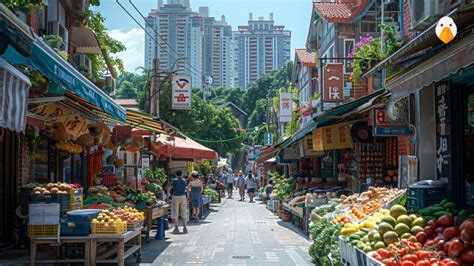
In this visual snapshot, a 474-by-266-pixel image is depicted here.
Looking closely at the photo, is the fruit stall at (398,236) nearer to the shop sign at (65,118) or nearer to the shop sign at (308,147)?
the shop sign at (65,118)

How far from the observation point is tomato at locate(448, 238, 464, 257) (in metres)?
5.66

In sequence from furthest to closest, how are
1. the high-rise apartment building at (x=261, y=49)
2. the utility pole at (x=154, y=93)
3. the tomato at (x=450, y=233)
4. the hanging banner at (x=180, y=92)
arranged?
1. the high-rise apartment building at (x=261, y=49)
2. the hanging banner at (x=180, y=92)
3. the utility pole at (x=154, y=93)
4. the tomato at (x=450, y=233)

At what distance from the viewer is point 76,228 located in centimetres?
957

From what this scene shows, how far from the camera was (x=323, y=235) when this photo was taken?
9.79 metres

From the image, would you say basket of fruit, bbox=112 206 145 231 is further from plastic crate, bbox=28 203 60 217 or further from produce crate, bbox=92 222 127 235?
plastic crate, bbox=28 203 60 217

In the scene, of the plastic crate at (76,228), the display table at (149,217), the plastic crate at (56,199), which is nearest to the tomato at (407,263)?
the plastic crate at (76,228)

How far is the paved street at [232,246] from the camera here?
11.5m

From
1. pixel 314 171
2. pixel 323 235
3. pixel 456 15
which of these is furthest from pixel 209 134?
pixel 456 15

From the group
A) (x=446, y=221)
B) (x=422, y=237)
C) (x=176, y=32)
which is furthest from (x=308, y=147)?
(x=176, y=32)

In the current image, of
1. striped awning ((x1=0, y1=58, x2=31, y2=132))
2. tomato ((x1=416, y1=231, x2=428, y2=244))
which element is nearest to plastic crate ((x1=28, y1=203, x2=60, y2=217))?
striped awning ((x1=0, y1=58, x2=31, y2=132))

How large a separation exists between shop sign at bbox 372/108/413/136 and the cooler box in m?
5.79

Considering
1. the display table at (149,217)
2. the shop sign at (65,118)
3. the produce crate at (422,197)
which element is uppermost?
the shop sign at (65,118)

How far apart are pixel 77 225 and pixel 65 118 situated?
398 cm

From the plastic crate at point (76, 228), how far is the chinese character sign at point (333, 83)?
10.2 metres
